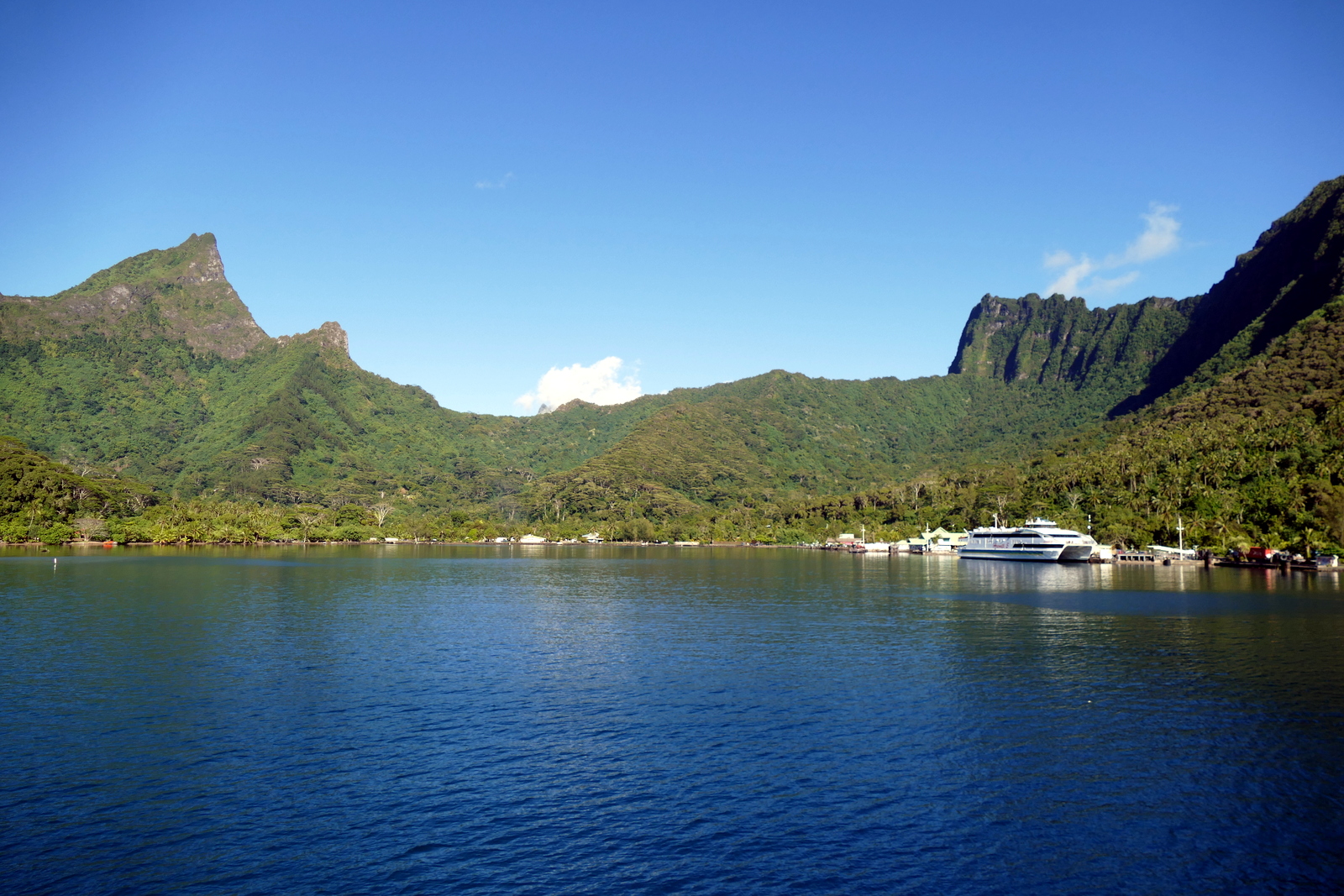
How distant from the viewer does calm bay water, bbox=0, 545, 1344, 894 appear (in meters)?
20.5

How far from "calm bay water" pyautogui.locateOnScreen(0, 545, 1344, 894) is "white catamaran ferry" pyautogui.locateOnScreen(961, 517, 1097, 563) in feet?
311

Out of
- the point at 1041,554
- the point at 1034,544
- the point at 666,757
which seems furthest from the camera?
the point at 1034,544

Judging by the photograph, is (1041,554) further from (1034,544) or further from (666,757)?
(666,757)

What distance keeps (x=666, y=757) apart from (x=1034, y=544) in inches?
5944

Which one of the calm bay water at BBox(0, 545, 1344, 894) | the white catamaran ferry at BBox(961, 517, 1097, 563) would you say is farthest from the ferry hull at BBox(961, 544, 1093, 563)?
the calm bay water at BBox(0, 545, 1344, 894)

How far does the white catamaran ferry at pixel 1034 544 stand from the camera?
154m

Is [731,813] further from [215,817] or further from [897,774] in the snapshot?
[215,817]

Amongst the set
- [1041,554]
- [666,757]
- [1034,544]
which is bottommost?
[666,757]

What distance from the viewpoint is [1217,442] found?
171000 millimetres

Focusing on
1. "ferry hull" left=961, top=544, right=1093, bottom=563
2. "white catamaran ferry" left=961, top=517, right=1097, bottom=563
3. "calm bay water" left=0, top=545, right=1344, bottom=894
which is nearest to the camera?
"calm bay water" left=0, top=545, right=1344, bottom=894

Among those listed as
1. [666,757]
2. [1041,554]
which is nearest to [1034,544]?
[1041,554]

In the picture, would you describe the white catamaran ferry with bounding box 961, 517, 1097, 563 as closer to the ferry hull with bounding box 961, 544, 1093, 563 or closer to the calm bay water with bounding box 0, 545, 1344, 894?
the ferry hull with bounding box 961, 544, 1093, 563

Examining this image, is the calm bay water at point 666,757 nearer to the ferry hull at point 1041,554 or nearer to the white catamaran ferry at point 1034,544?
the ferry hull at point 1041,554

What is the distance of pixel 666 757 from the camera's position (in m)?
29.2
